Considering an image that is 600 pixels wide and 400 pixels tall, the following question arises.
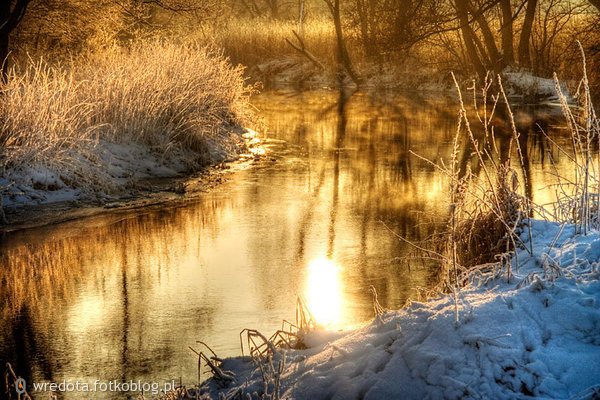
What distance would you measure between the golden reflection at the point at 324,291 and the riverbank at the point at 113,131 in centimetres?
439

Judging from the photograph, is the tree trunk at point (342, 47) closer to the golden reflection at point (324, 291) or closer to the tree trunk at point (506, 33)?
the tree trunk at point (506, 33)

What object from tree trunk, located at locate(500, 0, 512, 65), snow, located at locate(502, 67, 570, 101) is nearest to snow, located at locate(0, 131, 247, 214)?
tree trunk, located at locate(500, 0, 512, 65)

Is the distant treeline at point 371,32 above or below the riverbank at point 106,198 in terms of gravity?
above

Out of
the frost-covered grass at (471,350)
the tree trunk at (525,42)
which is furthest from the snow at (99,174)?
the tree trunk at (525,42)

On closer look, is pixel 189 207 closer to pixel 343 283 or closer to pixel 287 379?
pixel 343 283

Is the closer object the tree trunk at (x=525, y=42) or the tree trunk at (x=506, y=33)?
the tree trunk at (x=506, y=33)

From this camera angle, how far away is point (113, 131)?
50.9 feet

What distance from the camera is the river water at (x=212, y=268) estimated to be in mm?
7145

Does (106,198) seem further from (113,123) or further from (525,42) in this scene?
(525,42)

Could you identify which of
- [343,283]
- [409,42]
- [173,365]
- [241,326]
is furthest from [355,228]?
[409,42]

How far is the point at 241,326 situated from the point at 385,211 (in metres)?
5.52

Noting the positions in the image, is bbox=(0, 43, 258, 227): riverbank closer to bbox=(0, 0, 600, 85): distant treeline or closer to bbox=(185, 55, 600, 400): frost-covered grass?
bbox=(0, 0, 600, 85): distant treeline

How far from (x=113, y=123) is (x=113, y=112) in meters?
0.20

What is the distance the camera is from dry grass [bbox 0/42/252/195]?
43.2 feet
